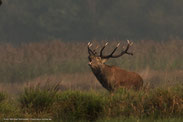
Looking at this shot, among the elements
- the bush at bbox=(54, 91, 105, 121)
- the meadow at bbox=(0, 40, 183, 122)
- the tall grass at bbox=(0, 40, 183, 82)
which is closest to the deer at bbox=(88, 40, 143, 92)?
the meadow at bbox=(0, 40, 183, 122)

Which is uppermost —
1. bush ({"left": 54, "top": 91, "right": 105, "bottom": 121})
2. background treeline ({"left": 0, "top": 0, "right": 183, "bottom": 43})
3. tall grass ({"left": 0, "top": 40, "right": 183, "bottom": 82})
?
background treeline ({"left": 0, "top": 0, "right": 183, "bottom": 43})

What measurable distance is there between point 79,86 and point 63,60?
6.10 meters

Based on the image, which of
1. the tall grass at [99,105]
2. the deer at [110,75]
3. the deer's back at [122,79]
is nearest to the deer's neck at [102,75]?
the deer at [110,75]

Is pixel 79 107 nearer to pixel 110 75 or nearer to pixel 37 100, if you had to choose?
pixel 37 100

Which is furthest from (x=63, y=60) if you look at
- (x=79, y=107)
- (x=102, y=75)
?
(x=79, y=107)

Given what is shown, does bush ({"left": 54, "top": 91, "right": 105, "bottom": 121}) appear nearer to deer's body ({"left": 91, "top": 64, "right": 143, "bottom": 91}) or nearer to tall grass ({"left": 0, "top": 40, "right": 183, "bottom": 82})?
deer's body ({"left": 91, "top": 64, "right": 143, "bottom": 91})

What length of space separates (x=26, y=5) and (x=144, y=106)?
45415 mm

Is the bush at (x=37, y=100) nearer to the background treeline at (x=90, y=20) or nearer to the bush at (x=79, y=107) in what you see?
the bush at (x=79, y=107)

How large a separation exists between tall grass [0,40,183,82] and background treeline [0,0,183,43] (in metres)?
22.8

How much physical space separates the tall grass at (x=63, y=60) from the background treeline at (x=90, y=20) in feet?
74.8

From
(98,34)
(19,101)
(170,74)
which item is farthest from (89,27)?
(19,101)

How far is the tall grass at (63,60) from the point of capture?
2666cm

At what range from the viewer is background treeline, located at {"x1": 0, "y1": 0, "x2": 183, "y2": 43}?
5428 cm

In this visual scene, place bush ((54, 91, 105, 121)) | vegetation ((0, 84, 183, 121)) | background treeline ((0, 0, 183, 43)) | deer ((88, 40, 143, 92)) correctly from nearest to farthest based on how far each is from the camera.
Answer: vegetation ((0, 84, 183, 121)), bush ((54, 91, 105, 121)), deer ((88, 40, 143, 92)), background treeline ((0, 0, 183, 43))
